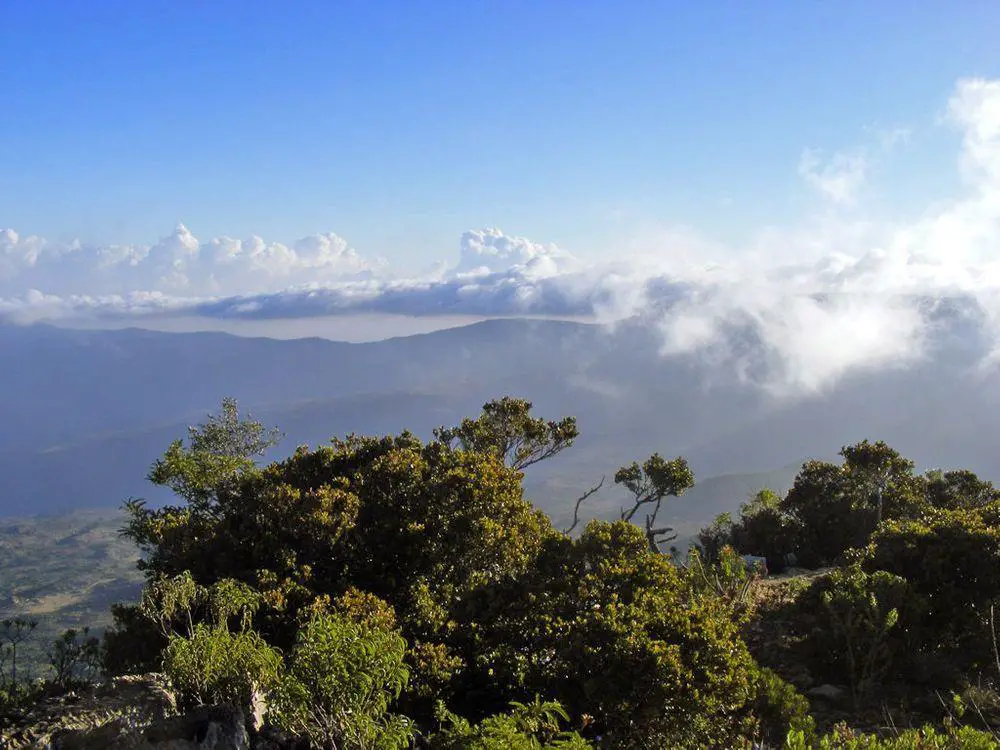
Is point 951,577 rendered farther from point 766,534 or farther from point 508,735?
point 766,534

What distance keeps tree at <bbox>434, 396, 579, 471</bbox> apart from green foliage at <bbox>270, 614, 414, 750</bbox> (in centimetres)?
1750

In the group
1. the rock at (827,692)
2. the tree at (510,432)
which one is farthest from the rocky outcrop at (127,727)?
the tree at (510,432)

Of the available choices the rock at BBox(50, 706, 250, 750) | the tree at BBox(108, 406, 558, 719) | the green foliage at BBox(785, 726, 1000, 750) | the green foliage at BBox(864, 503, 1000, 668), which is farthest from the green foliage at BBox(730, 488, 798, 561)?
the rock at BBox(50, 706, 250, 750)

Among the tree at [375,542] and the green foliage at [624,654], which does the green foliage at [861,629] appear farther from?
the tree at [375,542]

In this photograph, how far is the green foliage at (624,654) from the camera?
10023 mm

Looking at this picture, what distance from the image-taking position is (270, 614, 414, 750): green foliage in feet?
23.5

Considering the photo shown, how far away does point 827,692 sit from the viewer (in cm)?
1280

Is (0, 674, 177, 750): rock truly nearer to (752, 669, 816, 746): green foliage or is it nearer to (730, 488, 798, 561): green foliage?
(752, 669, 816, 746): green foliage

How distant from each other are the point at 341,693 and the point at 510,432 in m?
18.6

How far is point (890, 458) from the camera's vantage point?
24.4 m

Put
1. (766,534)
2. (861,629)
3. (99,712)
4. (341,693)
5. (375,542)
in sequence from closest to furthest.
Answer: (341,693)
(99,712)
(861,629)
(375,542)
(766,534)

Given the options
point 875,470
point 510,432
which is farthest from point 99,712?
point 875,470

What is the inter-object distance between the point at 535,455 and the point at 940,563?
14.7 metres

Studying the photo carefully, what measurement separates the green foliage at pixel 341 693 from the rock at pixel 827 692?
28.5 feet
